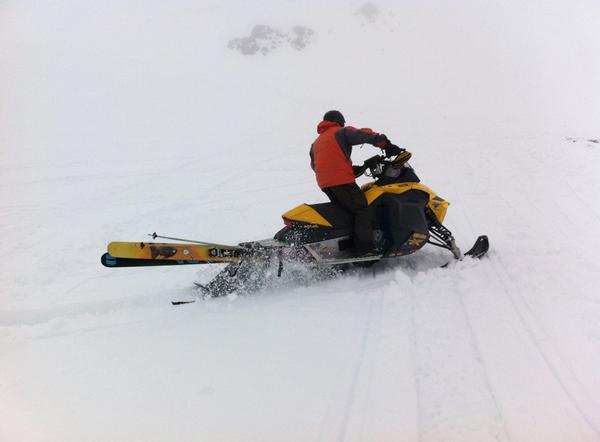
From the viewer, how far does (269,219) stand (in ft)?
23.2

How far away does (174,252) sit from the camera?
416 centimetres

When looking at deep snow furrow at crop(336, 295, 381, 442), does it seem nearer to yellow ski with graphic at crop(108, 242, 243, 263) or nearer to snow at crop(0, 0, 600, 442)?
snow at crop(0, 0, 600, 442)

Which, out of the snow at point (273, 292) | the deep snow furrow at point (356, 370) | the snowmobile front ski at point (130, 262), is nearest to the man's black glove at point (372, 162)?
the snow at point (273, 292)

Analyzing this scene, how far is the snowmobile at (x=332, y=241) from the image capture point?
14.1 ft

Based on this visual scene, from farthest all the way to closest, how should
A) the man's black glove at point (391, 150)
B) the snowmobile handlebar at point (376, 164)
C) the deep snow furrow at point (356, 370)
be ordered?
the snowmobile handlebar at point (376, 164) < the man's black glove at point (391, 150) < the deep snow furrow at point (356, 370)

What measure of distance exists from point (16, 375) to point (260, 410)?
1852 mm

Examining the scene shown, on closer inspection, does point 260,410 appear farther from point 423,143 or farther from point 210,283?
point 423,143

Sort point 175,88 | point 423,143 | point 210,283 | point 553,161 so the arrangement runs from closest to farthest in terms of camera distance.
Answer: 1. point 210,283
2. point 553,161
3. point 423,143
4. point 175,88

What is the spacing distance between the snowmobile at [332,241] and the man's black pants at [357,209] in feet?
0.29

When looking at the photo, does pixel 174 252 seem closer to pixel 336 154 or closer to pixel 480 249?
pixel 336 154

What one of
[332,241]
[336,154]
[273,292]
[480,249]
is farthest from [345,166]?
[480,249]

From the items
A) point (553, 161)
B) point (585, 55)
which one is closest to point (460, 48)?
point (585, 55)

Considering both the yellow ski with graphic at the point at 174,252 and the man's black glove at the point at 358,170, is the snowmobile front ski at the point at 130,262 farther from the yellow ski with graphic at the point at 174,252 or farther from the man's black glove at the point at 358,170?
the man's black glove at the point at 358,170

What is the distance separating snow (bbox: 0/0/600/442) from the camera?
2.65 metres
